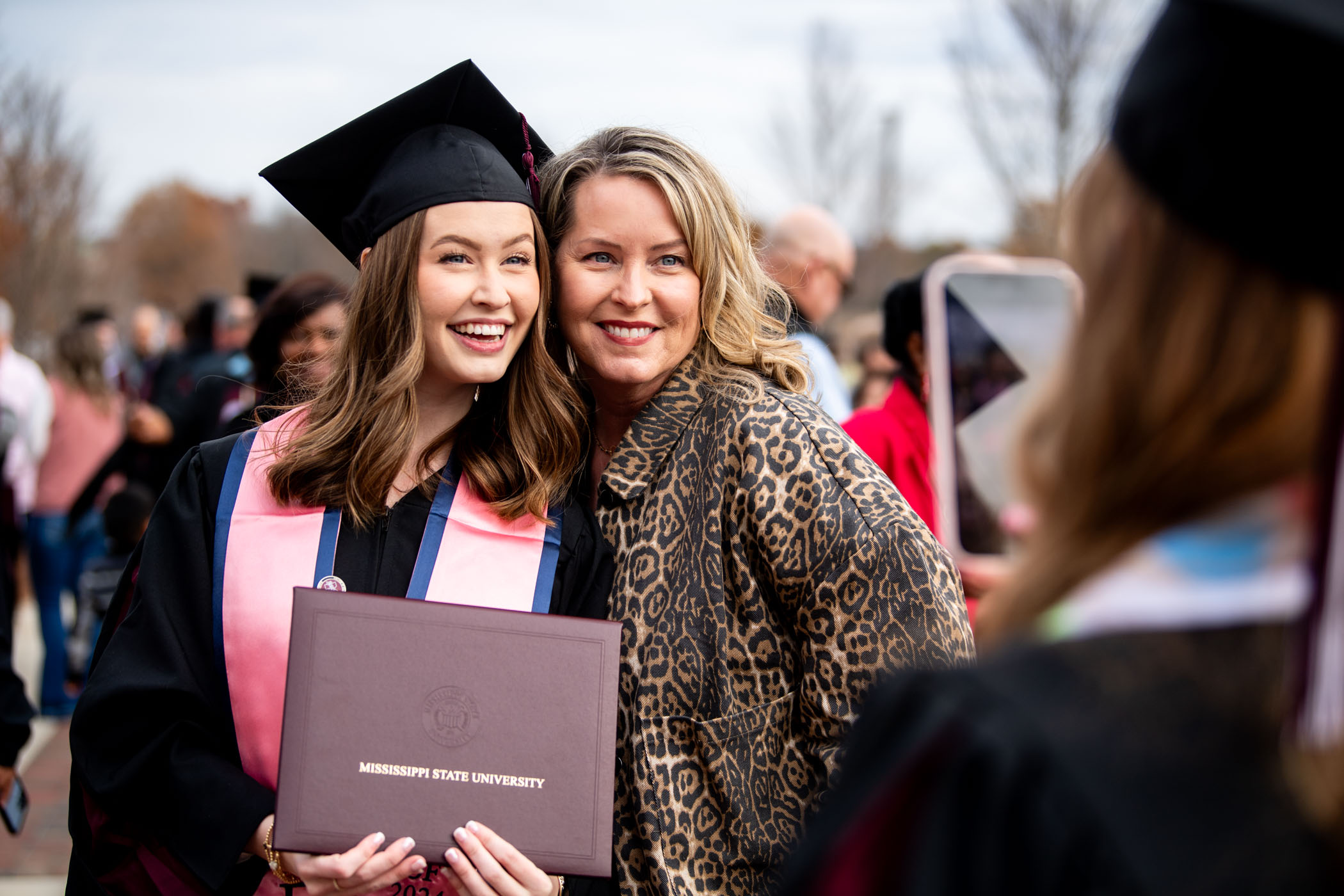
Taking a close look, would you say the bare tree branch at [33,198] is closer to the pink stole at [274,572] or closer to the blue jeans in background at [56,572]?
the blue jeans in background at [56,572]

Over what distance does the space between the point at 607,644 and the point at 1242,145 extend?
1.37 m

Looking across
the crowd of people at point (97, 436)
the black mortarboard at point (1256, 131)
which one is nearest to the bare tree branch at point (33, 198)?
the crowd of people at point (97, 436)

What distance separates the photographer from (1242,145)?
0.77 meters

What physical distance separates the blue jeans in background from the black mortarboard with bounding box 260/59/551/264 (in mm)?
4770

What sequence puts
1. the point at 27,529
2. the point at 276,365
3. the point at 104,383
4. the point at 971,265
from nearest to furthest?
the point at 971,265
the point at 276,365
the point at 27,529
the point at 104,383

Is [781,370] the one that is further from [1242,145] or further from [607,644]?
[1242,145]

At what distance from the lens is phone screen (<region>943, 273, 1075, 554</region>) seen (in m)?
2.90

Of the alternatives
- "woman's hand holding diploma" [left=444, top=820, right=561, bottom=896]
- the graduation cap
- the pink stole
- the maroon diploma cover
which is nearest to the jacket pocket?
the maroon diploma cover

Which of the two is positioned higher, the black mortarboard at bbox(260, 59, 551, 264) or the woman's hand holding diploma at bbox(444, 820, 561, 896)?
the black mortarboard at bbox(260, 59, 551, 264)

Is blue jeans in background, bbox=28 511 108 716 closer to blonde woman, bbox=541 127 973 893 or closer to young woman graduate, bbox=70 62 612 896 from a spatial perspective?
young woman graduate, bbox=70 62 612 896

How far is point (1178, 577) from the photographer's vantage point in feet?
2.55

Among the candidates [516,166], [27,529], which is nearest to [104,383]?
[27,529]

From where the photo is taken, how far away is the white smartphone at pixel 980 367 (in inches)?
114

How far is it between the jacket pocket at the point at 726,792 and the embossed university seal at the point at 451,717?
1.07 ft
